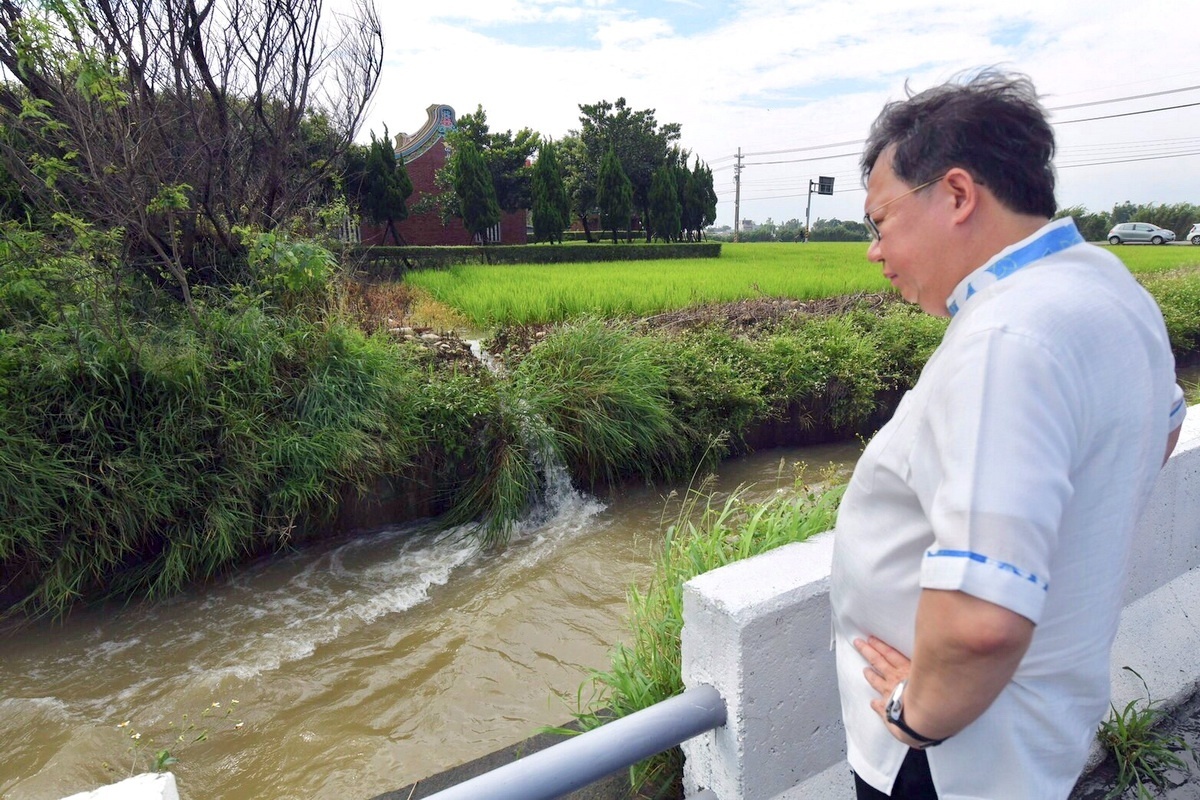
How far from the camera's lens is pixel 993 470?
65cm

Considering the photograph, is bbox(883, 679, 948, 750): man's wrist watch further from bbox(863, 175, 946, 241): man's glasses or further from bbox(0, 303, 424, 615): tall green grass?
bbox(0, 303, 424, 615): tall green grass

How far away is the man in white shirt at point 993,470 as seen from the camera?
66cm

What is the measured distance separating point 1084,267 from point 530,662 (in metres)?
3.34

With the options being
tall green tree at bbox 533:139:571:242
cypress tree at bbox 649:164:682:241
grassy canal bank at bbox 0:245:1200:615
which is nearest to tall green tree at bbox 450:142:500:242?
tall green tree at bbox 533:139:571:242

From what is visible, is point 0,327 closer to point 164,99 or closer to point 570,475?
point 164,99

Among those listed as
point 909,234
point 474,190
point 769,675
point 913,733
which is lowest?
point 769,675

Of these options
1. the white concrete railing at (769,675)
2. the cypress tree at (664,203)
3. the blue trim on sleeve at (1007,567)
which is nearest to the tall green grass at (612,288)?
the white concrete railing at (769,675)

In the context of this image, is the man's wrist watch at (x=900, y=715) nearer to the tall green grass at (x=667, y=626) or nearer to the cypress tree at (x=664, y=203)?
the tall green grass at (x=667, y=626)

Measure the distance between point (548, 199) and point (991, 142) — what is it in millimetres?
21466

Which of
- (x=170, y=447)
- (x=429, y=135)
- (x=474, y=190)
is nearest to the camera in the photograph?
(x=170, y=447)

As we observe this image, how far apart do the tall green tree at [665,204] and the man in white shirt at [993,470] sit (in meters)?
25.0

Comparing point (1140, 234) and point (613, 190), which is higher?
point (613, 190)

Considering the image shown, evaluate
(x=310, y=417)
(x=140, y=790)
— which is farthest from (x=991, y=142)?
(x=310, y=417)

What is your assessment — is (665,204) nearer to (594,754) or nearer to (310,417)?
(310,417)
